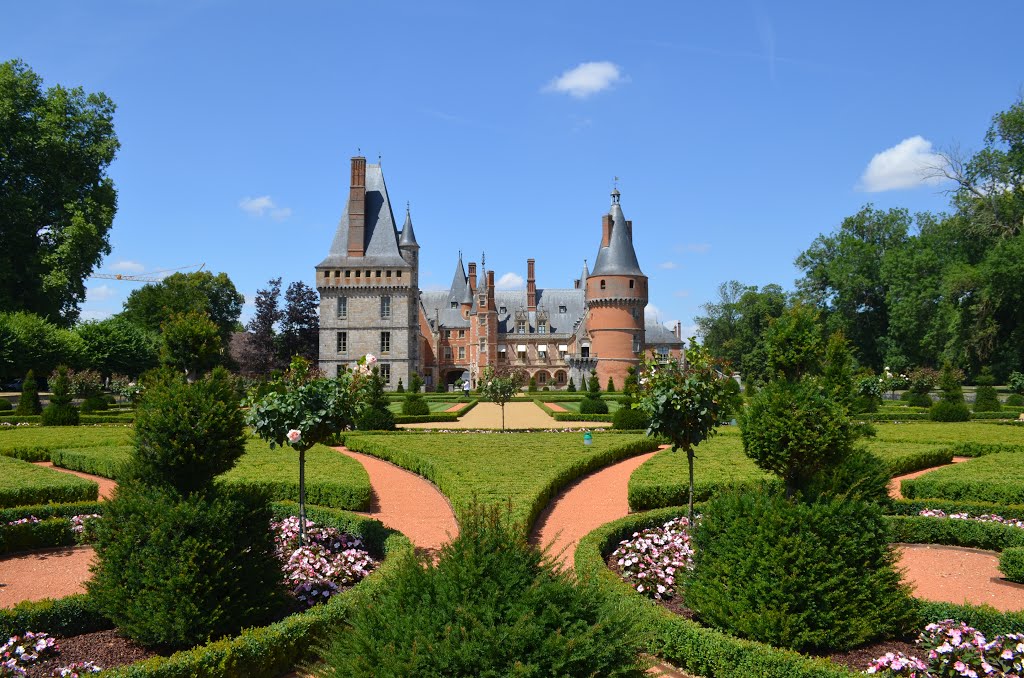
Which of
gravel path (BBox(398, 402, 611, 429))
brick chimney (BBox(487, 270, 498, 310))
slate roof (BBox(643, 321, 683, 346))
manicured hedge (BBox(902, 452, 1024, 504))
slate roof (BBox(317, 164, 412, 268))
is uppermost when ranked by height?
slate roof (BBox(317, 164, 412, 268))

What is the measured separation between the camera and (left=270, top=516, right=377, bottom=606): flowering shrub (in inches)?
284

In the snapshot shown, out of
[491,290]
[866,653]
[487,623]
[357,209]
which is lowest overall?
[866,653]

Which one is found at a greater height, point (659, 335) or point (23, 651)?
point (659, 335)

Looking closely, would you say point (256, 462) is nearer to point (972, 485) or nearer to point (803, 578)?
point (803, 578)

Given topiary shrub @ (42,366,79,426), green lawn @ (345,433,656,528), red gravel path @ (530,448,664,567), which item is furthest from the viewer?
topiary shrub @ (42,366,79,426)

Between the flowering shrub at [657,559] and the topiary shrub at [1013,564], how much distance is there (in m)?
3.66

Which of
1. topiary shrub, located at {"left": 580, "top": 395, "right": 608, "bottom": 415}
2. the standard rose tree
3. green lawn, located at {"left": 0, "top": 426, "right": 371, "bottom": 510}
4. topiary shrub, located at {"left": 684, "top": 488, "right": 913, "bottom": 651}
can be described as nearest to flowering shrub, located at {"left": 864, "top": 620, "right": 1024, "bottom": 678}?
topiary shrub, located at {"left": 684, "top": 488, "right": 913, "bottom": 651}

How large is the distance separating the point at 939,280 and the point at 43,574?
5188cm

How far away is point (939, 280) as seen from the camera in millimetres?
47062

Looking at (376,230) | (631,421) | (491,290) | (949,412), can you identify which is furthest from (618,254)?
(631,421)

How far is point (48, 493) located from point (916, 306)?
4937 centimetres

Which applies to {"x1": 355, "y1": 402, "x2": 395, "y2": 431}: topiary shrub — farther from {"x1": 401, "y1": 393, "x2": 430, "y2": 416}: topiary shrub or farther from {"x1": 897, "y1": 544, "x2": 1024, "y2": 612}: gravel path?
{"x1": 897, "y1": 544, "x2": 1024, "y2": 612}: gravel path

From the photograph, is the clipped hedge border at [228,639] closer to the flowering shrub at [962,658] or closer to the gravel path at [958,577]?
the flowering shrub at [962,658]

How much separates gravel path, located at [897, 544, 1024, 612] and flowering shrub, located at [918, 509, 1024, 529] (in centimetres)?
56
